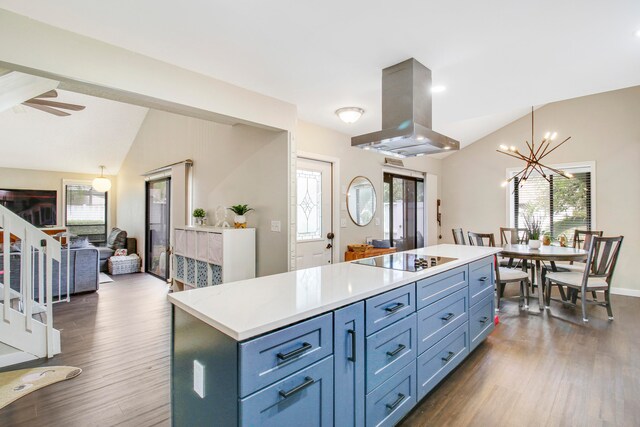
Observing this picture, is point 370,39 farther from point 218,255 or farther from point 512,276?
point 512,276

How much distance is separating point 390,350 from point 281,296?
0.70 meters

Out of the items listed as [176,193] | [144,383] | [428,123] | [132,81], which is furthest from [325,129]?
[144,383]

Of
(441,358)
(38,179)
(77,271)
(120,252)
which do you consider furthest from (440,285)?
(38,179)

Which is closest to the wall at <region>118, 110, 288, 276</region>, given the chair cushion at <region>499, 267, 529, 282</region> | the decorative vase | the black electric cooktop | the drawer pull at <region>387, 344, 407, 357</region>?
the decorative vase

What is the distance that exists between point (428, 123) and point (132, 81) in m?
2.33

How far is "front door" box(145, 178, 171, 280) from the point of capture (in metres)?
5.95

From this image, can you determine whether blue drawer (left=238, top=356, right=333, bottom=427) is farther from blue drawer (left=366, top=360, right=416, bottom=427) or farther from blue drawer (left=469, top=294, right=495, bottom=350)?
blue drawer (left=469, top=294, right=495, bottom=350)

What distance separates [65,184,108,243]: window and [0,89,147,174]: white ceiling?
55 centimetres

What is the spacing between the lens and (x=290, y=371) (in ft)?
3.97

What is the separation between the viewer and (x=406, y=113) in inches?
95.8

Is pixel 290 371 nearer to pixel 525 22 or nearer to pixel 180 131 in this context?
pixel 525 22

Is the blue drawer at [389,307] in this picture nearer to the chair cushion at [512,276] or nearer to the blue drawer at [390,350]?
the blue drawer at [390,350]

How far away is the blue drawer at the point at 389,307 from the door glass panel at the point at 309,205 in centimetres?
232

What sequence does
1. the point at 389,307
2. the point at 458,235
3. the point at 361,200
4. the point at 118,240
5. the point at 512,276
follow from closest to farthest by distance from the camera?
the point at 389,307 < the point at 512,276 < the point at 458,235 < the point at 361,200 < the point at 118,240
